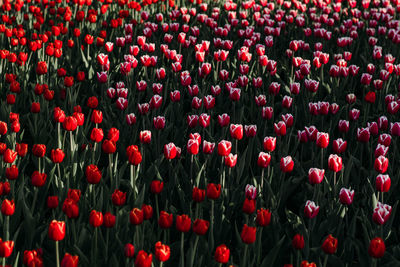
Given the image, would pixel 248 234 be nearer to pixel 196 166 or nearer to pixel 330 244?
pixel 330 244

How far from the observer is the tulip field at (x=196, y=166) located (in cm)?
254

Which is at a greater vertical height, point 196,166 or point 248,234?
point 248,234

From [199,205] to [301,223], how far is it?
500mm

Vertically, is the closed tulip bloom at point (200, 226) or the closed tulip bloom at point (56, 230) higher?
the closed tulip bloom at point (56, 230)

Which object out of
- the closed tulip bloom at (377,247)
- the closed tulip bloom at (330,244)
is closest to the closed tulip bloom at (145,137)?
the closed tulip bloom at (330,244)

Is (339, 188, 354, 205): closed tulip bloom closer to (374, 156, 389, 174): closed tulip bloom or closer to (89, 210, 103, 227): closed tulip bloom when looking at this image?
(374, 156, 389, 174): closed tulip bloom

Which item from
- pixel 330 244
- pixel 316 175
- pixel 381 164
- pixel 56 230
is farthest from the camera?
pixel 381 164

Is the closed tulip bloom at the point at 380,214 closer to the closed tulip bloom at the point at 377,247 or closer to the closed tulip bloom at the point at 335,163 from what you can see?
the closed tulip bloom at the point at 377,247

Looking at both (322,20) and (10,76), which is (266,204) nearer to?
(10,76)

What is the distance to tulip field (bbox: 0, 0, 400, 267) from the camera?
2541 mm

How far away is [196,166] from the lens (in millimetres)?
3266

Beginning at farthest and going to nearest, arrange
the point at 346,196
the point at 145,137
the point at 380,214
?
1. the point at 145,137
2. the point at 346,196
3. the point at 380,214

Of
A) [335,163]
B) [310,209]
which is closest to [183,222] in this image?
[310,209]

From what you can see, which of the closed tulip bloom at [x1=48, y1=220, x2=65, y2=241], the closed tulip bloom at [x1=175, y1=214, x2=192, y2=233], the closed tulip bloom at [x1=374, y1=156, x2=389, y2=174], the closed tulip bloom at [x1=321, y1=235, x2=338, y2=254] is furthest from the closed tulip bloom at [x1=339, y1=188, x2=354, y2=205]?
the closed tulip bloom at [x1=48, y1=220, x2=65, y2=241]
